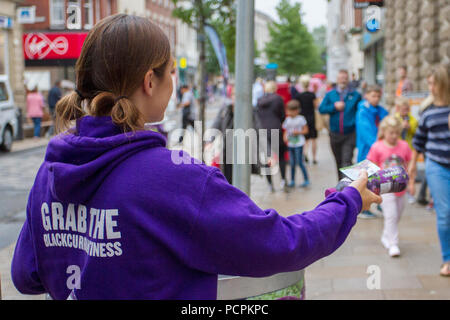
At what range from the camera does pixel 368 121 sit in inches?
276

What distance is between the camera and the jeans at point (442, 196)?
4918mm

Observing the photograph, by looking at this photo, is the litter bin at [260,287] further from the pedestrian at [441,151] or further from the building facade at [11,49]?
the building facade at [11,49]

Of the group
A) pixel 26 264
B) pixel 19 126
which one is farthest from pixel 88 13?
pixel 19 126

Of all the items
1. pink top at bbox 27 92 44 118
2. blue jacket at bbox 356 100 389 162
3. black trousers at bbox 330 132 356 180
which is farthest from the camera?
pink top at bbox 27 92 44 118

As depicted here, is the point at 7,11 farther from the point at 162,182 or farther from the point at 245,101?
the point at 162,182

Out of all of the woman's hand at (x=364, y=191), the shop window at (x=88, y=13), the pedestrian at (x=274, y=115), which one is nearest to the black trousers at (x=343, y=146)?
the pedestrian at (x=274, y=115)

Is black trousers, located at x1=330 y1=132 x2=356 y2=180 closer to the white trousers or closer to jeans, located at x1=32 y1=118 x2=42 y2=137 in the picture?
the white trousers

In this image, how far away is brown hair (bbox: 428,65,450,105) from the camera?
4.89m

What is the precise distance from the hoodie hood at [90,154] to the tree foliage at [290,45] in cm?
4984

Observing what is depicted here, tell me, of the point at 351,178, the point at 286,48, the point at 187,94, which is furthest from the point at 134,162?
the point at 286,48

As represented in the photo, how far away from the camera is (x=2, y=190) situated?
32.0ft

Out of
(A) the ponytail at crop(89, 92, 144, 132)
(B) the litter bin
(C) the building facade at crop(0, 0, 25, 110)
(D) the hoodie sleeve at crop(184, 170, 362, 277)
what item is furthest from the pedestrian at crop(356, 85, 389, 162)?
(C) the building facade at crop(0, 0, 25, 110)

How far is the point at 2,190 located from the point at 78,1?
24.1ft

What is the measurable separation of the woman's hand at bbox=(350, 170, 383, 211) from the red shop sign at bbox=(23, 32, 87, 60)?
0.78 meters
